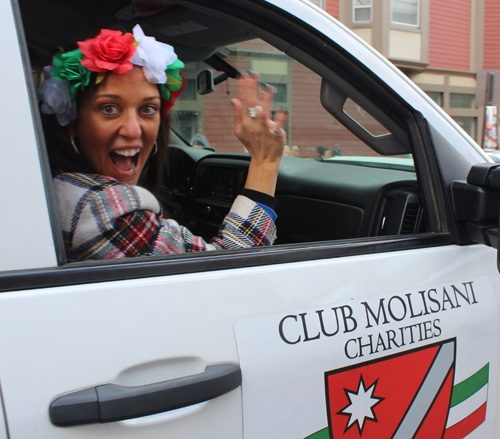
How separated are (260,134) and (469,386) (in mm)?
922

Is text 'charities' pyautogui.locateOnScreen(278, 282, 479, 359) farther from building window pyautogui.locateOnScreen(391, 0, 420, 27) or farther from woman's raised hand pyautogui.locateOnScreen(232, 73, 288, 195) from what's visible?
building window pyautogui.locateOnScreen(391, 0, 420, 27)

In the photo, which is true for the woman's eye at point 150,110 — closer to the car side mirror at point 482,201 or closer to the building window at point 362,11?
the car side mirror at point 482,201

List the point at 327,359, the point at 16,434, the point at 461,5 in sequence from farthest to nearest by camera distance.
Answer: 1. the point at 461,5
2. the point at 327,359
3. the point at 16,434

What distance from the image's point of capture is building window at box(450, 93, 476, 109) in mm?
14141

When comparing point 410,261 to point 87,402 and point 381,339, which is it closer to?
point 381,339

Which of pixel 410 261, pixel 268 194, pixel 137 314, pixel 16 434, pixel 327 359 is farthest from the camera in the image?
pixel 268 194

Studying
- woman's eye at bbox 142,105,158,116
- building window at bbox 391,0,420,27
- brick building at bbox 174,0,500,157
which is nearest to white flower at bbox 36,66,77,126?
woman's eye at bbox 142,105,158,116

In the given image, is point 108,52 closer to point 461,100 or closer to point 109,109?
point 109,109

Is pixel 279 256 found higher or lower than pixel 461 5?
lower

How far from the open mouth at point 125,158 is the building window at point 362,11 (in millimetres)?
12041

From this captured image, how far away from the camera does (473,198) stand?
128cm

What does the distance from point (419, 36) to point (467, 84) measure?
2504 millimetres

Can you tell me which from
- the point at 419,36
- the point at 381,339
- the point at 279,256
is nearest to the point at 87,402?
the point at 279,256

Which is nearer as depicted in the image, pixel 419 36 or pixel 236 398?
pixel 236 398
